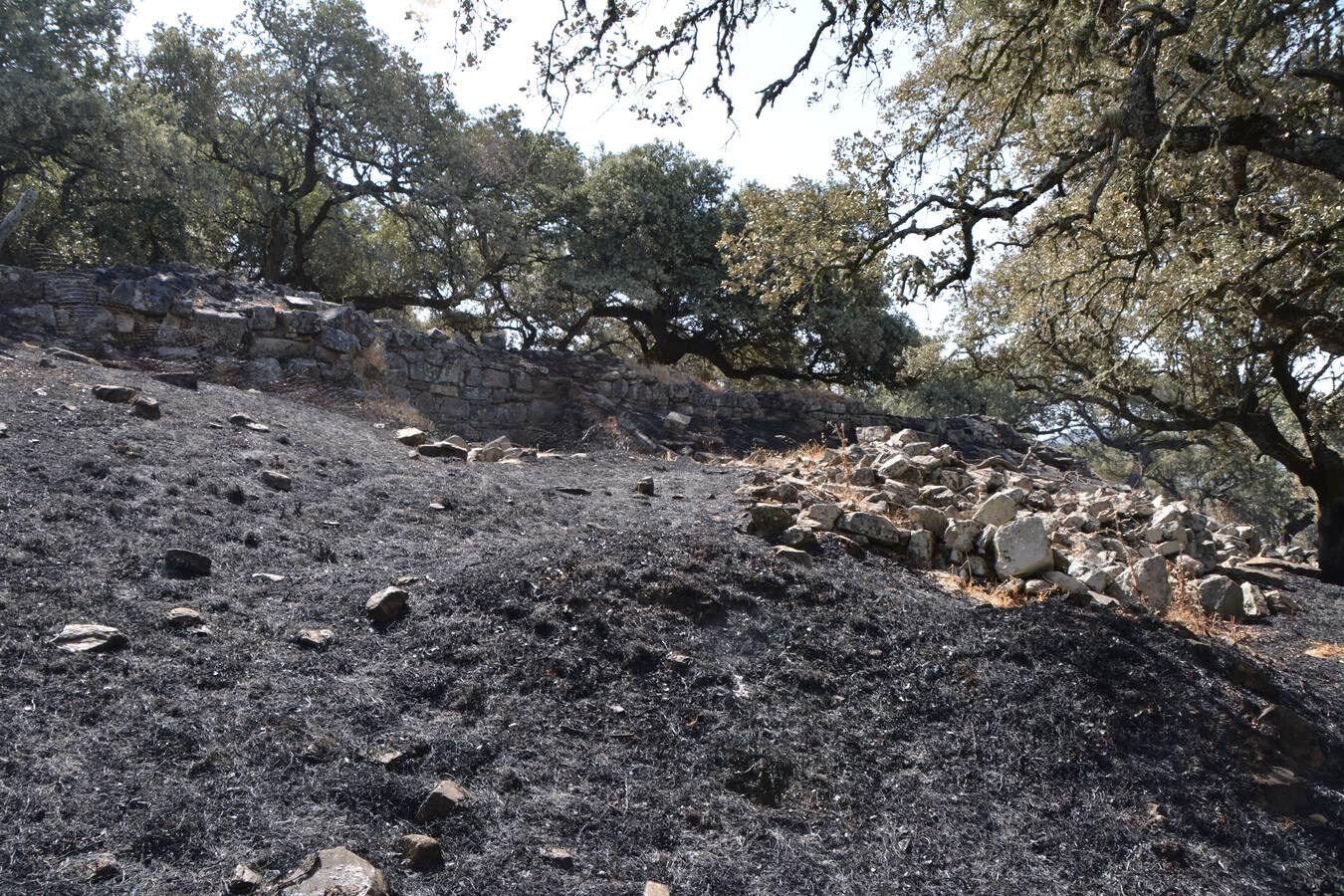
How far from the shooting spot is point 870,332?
17328mm

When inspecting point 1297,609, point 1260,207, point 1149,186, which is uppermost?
point 1260,207

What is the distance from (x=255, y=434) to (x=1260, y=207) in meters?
7.92

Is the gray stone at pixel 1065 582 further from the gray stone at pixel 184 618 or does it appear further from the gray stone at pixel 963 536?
the gray stone at pixel 184 618

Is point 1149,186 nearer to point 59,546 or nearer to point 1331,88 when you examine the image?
point 1331,88

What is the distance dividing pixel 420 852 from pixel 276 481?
3769mm

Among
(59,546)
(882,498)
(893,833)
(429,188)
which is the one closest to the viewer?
(893,833)

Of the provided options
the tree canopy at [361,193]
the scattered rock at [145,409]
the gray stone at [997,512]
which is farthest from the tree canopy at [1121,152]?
the tree canopy at [361,193]

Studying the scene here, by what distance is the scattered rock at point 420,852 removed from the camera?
2334 mm

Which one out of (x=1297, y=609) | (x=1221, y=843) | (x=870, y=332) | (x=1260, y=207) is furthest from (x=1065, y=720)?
(x=870, y=332)

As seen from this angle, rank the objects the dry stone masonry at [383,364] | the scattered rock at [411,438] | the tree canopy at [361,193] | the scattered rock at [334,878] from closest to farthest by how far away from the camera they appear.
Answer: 1. the scattered rock at [334,878]
2. the scattered rock at [411,438]
3. the dry stone masonry at [383,364]
4. the tree canopy at [361,193]

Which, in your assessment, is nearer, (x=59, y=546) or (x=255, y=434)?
(x=59, y=546)

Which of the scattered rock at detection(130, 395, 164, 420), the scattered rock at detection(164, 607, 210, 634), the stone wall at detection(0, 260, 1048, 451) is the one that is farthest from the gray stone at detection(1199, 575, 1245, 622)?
the scattered rock at detection(130, 395, 164, 420)

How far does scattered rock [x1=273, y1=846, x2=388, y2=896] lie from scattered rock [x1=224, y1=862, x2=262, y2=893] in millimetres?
61

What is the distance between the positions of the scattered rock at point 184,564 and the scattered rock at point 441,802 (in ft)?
6.66
